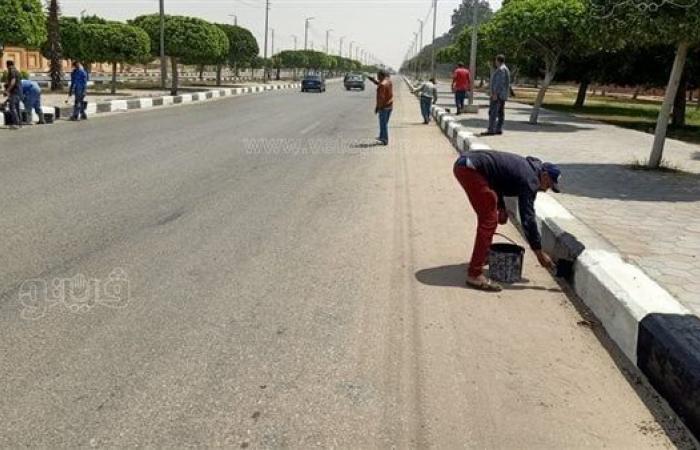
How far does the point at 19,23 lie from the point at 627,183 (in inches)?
803

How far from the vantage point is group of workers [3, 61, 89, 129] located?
51.6 ft

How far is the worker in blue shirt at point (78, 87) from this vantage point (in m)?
17.9

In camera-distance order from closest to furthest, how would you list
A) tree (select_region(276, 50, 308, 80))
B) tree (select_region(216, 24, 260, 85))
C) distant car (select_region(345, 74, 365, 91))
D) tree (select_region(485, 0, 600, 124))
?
tree (select_region(485, 0, 600, 124))
tree (select_region(216, 24, 260, 85))
distant car (select_region(345, 74, 365, 91))
tree (select_region(276, 50, 308, 80))

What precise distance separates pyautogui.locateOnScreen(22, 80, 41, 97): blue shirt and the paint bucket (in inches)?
585

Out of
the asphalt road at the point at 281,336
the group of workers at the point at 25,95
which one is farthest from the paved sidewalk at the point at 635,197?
the group of workers at the point at 25,95

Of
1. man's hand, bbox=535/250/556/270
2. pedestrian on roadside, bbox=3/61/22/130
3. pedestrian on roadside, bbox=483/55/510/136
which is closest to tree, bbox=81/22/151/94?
pedestrian on roadside, bbox=3/61/22/130

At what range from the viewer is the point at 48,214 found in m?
6.66

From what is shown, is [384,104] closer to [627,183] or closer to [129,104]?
[627,183]

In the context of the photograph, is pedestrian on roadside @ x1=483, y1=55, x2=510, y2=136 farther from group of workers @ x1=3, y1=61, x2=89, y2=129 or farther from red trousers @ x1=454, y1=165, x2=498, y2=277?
red trousers @ x1=454, y1=165, x2=498, y2=277

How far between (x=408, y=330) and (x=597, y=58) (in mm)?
27557

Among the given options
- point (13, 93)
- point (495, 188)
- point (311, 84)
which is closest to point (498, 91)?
point (495, 188)

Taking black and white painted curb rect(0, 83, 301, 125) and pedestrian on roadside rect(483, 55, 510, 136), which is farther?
black and white painted curb rect(0, 83, 301, 125)

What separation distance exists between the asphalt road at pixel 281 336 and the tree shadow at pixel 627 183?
2.18 m

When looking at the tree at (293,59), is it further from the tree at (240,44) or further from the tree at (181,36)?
the tree at (181,36)
